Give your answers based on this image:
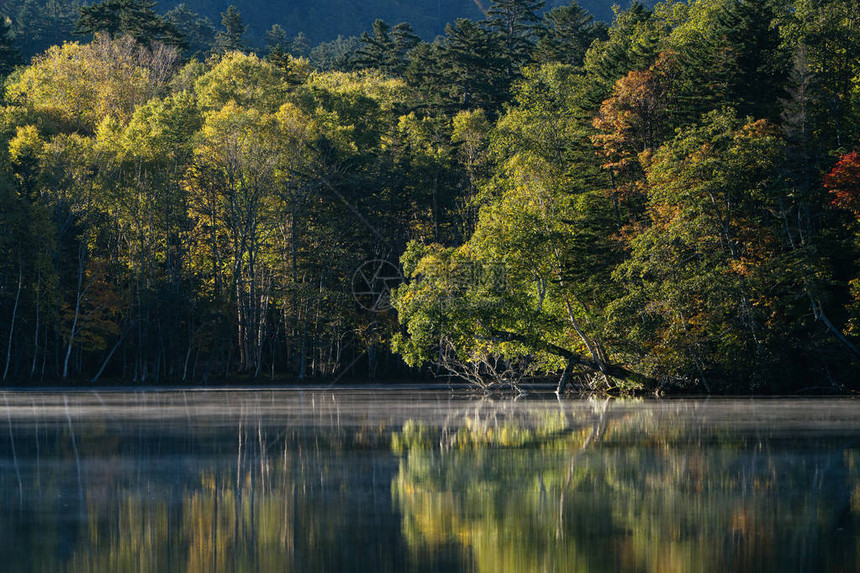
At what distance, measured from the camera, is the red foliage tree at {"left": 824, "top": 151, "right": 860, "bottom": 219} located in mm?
42406

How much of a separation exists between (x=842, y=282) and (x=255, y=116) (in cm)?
3560

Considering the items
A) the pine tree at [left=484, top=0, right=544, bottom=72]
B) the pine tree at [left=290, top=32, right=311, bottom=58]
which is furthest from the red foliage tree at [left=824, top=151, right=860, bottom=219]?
the pine tree at [left=290, top=32, right=311, bottom=58]

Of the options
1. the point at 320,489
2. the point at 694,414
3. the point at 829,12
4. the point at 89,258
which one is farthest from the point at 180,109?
the point at 320,489

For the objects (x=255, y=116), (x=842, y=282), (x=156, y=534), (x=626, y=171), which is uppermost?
(x=255, y=116)

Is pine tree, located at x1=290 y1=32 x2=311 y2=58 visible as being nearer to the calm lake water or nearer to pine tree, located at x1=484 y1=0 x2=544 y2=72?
pine tree, located at x1=484 y1=0 x2=544 y2=72

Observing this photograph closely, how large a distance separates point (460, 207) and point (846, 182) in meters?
29.4

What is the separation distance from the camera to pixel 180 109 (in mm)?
70188

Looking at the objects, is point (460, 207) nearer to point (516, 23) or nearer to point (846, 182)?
point (846, 182)

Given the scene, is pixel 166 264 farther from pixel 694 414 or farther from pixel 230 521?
pixel 230 521

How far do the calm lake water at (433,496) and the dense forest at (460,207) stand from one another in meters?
18.5

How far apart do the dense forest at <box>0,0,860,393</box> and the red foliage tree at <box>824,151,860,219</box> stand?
0.14 m

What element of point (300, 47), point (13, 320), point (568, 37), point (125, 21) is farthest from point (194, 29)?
point (13, 320)

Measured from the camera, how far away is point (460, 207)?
68375 millimetres

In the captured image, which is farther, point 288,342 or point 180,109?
point 180,109
